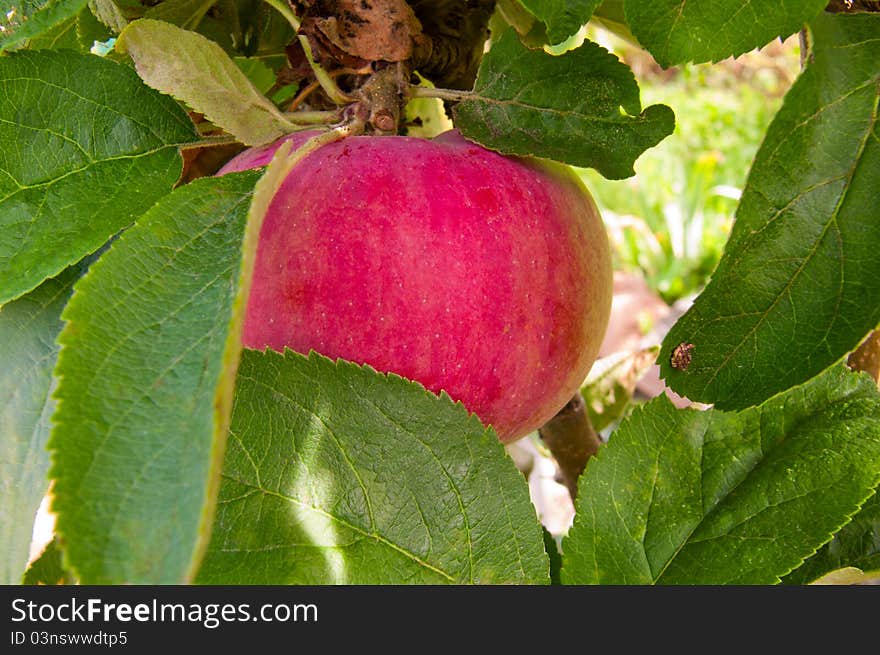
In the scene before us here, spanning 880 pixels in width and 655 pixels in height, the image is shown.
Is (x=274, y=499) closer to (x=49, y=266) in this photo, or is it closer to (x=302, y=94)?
(x=49, y=266)

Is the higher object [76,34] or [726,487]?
[76,34]

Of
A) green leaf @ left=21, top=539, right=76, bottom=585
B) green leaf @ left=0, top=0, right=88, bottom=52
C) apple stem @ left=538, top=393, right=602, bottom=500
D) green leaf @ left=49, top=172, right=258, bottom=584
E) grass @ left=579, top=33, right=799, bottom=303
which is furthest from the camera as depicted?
grass @ left=579, top=33, right=799, bottom=303

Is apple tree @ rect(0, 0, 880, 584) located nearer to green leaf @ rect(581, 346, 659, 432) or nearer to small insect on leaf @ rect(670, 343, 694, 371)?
small insect on leaf @ rect(670, 343, 694, 371)

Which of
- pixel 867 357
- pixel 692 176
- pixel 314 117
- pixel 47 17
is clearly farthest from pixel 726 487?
pixel 692 176

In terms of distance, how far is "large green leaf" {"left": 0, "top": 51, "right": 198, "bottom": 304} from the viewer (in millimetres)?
498

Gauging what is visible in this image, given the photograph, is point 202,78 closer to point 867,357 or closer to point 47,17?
point 47,17

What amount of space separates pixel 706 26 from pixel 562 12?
0.24ft

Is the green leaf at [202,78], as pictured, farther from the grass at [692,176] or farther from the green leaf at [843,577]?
the grass at [692,176]

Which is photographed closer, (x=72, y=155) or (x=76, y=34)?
(x=72, y=155)

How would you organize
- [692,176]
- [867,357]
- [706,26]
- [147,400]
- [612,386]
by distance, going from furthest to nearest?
1. [692,176]
2. [612,386]
3. [867,357]
4. [706,26]
5. [147,400]

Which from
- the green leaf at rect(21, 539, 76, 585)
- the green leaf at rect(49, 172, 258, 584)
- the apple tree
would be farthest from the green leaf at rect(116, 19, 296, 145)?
the green leaf at rect(21, 539, 76, 585)

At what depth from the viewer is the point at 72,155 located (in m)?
0.53

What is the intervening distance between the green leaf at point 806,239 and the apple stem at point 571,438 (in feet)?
1.11

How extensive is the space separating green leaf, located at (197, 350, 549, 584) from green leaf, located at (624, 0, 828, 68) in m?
0.22
